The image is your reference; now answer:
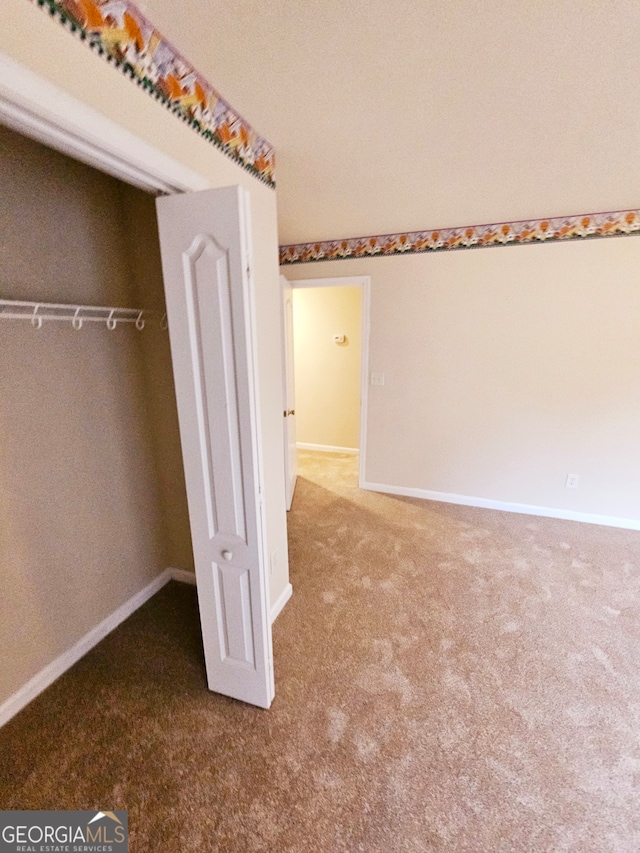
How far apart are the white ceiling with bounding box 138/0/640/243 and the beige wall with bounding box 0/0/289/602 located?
218 millimetres

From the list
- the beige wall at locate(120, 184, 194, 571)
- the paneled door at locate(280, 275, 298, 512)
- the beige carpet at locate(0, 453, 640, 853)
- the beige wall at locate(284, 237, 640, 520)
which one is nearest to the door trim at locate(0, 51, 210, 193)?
the beige wall at locate(120, 184, 194, 571)

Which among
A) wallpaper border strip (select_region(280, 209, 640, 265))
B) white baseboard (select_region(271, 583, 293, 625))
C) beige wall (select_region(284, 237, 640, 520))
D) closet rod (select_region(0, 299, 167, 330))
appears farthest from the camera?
beige wall (select_region(284, 237, 640, 520))

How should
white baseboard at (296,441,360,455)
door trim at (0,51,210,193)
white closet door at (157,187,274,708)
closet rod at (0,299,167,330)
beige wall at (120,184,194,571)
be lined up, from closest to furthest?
door trim at (0,51,210,193) → white closet door at (157,187,274,708) → closet rod at (0,299,167,330) → beige wall at (120,184,194,571) → white baseboard at (296,441,360,455)

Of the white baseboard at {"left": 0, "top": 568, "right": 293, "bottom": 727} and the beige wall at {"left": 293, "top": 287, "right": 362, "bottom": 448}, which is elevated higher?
the beige wall at {"left": 293, "top": 287, "right": 362, "bottom": 448}

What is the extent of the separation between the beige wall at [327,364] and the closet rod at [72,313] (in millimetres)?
2725

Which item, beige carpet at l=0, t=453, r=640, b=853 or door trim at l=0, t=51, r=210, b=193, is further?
beige carpet at l=0, t=453, r=640, b=853

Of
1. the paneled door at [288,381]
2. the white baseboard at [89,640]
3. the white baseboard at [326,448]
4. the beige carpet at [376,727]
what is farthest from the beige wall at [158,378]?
the white baseboard at [326,448]

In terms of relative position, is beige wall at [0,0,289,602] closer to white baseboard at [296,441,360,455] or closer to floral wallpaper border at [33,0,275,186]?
floral wallpaper border at [33,0,275,186]

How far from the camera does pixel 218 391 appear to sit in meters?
1.21

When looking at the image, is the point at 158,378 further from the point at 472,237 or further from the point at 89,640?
the point at 472,237

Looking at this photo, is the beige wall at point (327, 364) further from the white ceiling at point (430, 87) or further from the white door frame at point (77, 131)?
the white door frame at point (77, 131)

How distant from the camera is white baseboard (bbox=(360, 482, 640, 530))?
2977 millimetres

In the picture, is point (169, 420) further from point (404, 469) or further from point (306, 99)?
point (404, 469)

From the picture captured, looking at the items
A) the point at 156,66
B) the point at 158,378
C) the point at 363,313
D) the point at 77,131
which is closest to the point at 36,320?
the point at 158,378
